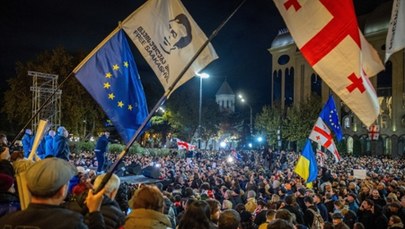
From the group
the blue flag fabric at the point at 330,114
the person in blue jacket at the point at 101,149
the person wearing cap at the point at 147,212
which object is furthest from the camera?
the blue flag fabric at the point at 330,114

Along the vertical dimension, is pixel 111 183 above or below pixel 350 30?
below

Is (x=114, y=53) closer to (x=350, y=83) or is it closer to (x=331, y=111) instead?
(x=350, y=83)

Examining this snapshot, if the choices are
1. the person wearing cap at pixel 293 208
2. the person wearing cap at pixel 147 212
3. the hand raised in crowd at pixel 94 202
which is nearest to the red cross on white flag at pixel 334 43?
the person wearing cap at pixel 293 208

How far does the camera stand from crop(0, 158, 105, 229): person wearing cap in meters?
2.26

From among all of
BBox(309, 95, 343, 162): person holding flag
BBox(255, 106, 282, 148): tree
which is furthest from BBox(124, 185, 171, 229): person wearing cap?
BBox(255, 106, 282, 148): tree

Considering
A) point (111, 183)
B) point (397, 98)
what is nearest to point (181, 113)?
point (397, 98)

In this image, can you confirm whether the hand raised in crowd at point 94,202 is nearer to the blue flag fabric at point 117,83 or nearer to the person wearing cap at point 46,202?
the person wearing cap at point 46,202

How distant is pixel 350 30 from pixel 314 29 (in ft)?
1.80

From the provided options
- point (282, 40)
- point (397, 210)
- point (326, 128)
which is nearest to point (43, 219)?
point (397, 210)

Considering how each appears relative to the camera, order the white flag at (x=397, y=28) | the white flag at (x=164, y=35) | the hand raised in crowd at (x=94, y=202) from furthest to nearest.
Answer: the white flag at (x=397, y=28) → the white flag at (x=164, y=35) → the hand raised in crowd at (x=94, y=202)

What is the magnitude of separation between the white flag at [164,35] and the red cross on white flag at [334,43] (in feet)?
6.14

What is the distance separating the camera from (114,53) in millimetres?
7215

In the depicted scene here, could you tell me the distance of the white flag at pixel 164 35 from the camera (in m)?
7.16

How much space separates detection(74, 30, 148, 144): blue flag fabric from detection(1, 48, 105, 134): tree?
3337 cm
